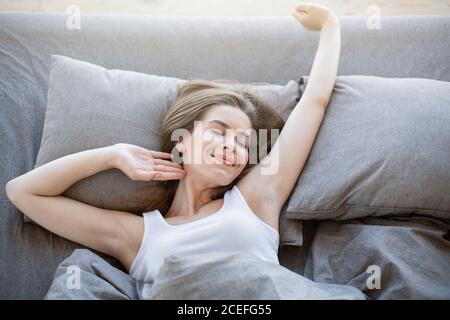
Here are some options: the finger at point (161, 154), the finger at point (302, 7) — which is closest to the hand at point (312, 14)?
the finger at point (302, 7)

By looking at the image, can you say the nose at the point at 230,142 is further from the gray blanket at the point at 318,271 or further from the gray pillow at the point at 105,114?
the gray blanket at the point at 318,271

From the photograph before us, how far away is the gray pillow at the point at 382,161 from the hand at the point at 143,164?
0.37m

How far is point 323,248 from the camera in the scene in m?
1.47

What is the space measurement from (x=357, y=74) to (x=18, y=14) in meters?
1.24

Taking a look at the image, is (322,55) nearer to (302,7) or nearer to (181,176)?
(302,7)

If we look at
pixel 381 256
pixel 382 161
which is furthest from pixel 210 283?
pixel 382 161

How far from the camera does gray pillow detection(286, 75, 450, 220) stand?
1438 mm

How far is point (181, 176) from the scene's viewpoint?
59.1 inches

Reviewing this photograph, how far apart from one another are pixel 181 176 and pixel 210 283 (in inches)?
17.7

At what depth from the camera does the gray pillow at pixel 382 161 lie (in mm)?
1438

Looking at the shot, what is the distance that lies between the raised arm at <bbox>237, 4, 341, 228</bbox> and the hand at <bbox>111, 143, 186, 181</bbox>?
0.22 m

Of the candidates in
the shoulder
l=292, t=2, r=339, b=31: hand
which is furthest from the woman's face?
l=292, t=2, r=339, b=31: hand

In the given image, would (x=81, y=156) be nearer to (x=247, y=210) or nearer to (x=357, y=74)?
(x=247, y=210)
